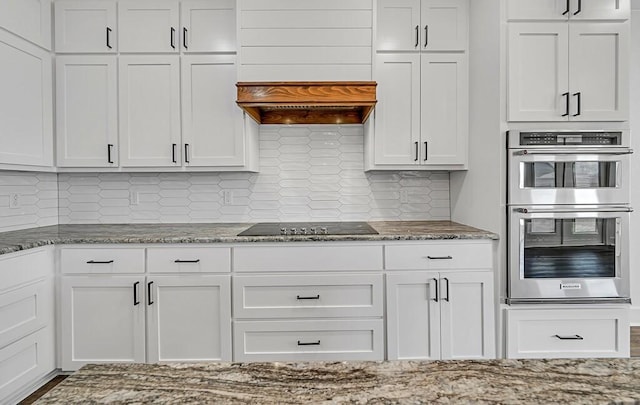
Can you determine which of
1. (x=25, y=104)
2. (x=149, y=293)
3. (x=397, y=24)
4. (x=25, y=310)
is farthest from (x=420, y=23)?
(x=25, y=310)

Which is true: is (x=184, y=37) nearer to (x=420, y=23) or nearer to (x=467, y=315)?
(x=420, y=23)

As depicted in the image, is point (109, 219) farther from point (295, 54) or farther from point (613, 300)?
point (613, 300)

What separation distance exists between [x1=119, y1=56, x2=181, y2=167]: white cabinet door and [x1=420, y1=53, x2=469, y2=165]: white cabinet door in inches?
68.0

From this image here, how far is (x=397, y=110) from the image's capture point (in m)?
2.78

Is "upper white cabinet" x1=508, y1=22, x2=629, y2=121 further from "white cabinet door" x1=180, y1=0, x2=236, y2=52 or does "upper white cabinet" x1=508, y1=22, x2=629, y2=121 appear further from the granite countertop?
"white cabinet door" x1=180, y1=0, x2=236, y2=52

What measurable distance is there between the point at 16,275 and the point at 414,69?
2.70 meters

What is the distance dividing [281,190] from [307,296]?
1031 mm

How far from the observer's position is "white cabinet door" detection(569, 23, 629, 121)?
7.56 ft

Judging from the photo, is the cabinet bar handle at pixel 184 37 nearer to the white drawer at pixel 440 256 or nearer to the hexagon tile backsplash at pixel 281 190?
the hexagon tile backsplash at pixel 281 190

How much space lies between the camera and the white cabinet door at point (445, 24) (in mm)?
2750

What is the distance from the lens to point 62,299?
2.40 meters

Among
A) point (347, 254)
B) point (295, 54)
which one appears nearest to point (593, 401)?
point (347, 254)

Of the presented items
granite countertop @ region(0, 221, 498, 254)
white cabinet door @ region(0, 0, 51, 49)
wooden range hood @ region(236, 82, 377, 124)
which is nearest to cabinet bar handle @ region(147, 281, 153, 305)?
granite countertop @ region(0, 221, 498, 254)

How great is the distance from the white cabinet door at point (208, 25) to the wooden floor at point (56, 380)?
2.27 metres
